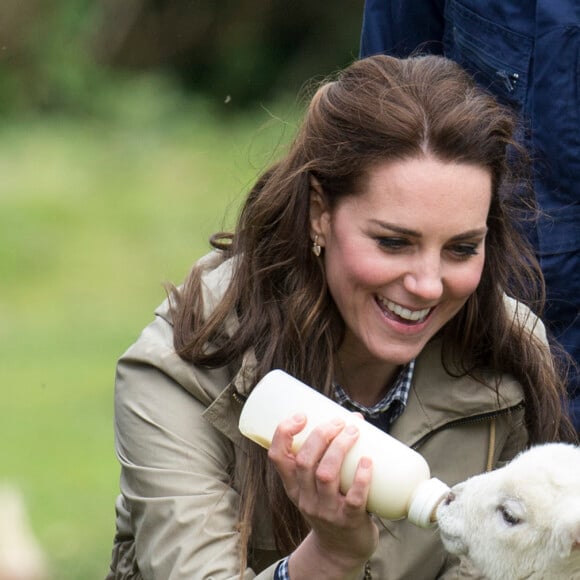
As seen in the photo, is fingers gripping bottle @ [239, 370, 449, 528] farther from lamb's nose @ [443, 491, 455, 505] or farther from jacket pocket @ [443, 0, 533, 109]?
jacket pocket @ [443, 0, 533, 109]

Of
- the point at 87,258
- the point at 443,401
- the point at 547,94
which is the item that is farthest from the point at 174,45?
the point at 443,401

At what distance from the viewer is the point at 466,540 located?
9.82ft

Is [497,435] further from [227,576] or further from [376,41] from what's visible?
[376,41]

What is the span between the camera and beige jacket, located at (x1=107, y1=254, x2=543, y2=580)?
3.21 meters

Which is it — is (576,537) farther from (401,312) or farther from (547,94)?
(547,94)

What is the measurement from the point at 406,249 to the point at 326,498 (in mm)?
595

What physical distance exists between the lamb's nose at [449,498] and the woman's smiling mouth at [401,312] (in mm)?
430

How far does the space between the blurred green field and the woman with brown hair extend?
1865 millimetres

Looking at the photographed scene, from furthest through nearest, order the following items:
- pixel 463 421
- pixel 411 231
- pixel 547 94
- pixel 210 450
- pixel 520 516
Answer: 1. pixel 547 94
2. pixel 463 421
3. pixel 210 450
4. pixel 411 231
5. pixel 520 516

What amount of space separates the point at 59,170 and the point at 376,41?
15.8ft

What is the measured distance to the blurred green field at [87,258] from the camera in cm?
584

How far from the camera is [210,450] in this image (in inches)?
131

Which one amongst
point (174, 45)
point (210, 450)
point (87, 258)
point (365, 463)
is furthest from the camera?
point (174, 45)

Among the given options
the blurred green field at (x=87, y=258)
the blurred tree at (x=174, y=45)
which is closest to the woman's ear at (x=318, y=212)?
the blurred green field at (x=87, y=258)
